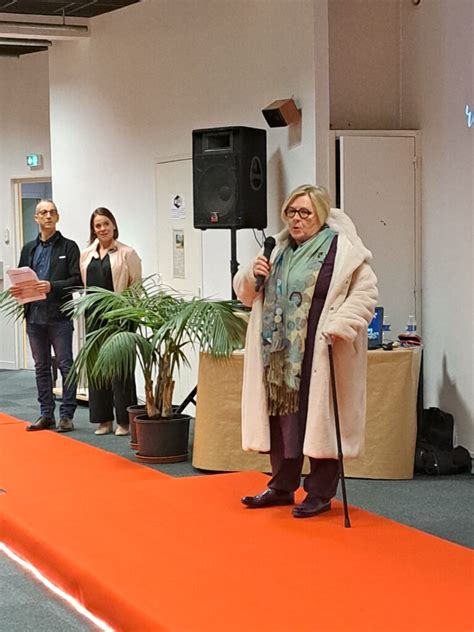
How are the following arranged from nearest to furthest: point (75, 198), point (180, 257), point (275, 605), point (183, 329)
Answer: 1. point (275, 605)
2. point (183, 329)
3. point (180, 257)
4. point (75, 198)

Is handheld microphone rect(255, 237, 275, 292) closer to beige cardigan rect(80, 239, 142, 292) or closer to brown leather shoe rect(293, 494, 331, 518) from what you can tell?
brown leather shoe rect(293, 494, 331, 518)

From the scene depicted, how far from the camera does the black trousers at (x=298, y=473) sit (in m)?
4.46

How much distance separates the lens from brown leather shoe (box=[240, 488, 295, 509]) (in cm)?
460

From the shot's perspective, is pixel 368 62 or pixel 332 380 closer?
pixel 332 380

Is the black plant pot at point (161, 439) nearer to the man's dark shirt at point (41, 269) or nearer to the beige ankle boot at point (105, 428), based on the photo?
the beige ankle boot at point (105, 428)

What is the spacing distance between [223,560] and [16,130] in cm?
761

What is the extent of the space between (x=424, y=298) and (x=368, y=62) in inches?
55.9

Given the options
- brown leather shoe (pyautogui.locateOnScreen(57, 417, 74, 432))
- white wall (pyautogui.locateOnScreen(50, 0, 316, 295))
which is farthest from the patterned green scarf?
brown leather shoe (pyautogui.locateOnScreen(57, 417, 74, 432))

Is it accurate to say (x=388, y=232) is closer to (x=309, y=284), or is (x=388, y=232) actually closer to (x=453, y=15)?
(x=453, y=15)

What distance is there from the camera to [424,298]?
252 inches

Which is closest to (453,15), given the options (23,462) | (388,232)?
(388,232)

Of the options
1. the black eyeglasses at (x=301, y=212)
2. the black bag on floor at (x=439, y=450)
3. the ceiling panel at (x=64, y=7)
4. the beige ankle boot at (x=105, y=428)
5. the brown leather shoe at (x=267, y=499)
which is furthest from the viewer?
the ceiling panel at (x=64, y=7)

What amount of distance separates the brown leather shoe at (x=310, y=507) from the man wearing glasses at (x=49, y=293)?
2611 millimetres

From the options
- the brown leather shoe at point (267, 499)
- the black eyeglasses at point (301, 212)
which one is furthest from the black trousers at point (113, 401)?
the black eyeglasses at point (301, 212)
